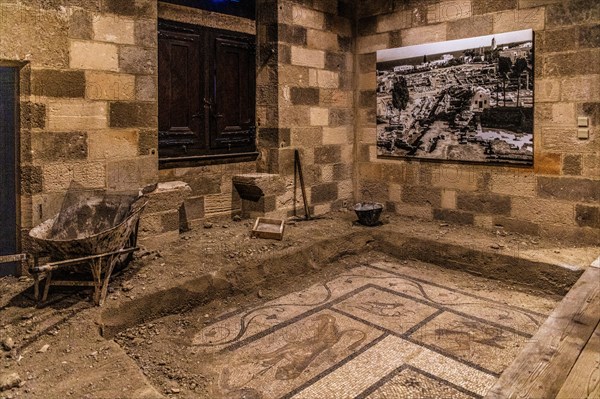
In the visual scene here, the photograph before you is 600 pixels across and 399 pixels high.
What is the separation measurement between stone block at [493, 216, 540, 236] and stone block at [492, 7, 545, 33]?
1878 millimetres

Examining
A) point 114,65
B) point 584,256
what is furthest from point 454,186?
point 114,65

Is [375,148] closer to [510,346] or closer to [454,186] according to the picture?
[454,186]

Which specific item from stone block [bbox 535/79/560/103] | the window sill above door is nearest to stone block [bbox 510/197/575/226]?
stone block [bbox 535/79/560/103]

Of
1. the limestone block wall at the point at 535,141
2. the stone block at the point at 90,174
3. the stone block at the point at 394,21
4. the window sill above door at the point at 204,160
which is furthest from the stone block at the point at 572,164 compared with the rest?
the stone block at the point at 90,174

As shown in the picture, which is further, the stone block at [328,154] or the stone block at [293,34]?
the stone block at [328,154]

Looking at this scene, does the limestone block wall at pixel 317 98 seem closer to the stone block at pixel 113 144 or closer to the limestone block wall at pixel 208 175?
the limestone block wall at pixel 208 175

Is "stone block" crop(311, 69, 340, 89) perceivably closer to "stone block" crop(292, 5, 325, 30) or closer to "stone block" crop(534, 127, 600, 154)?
"stone block" crop(292, 5, 325, 30)

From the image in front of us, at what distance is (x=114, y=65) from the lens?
377 centimetres

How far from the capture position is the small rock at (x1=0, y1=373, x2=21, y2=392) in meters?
2.07

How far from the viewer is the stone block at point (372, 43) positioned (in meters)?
5.64

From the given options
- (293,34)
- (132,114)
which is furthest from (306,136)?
(132,114)

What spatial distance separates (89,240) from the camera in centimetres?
281

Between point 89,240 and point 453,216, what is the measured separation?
12.7 ft

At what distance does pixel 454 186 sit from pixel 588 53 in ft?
5.82
